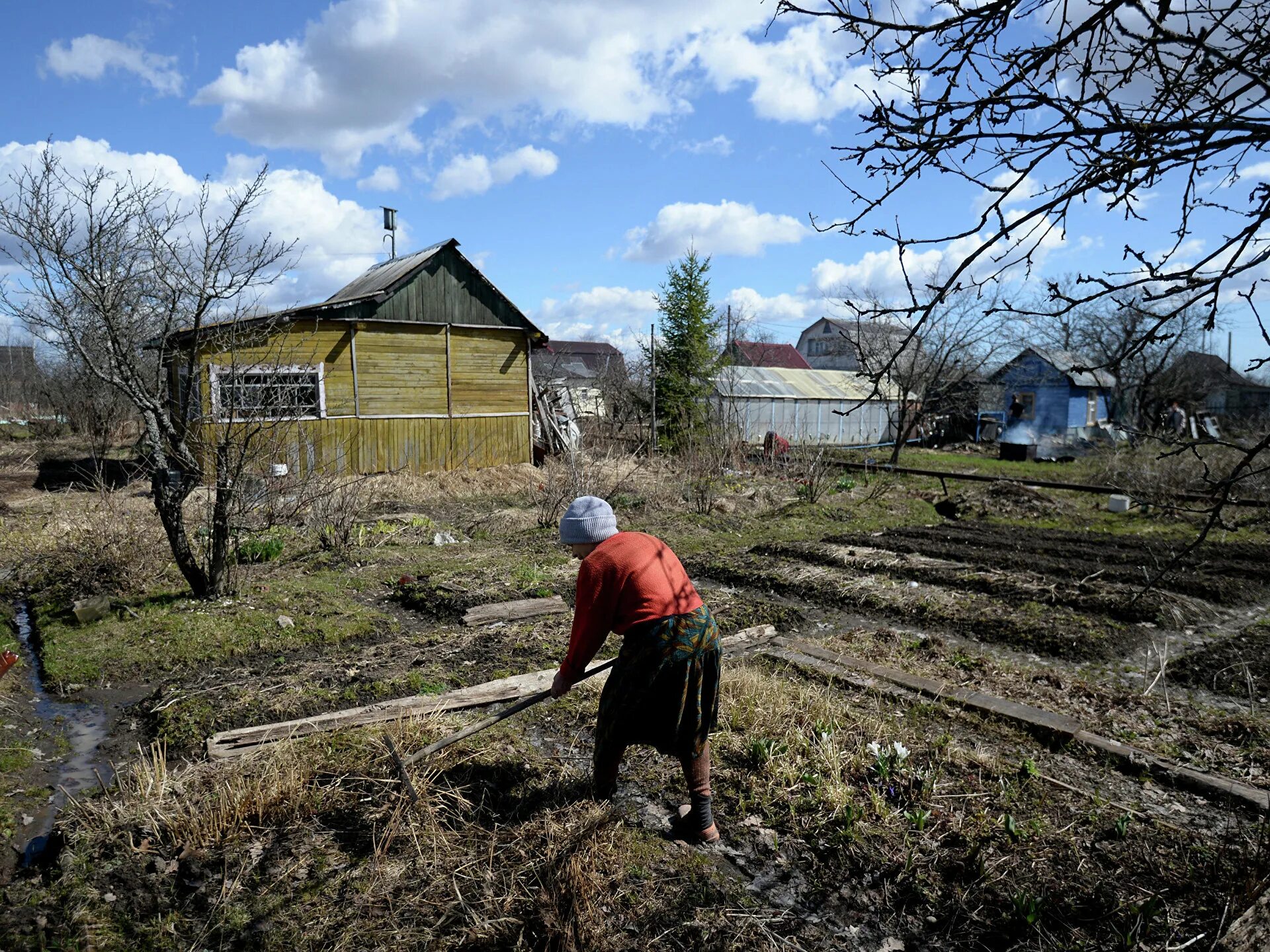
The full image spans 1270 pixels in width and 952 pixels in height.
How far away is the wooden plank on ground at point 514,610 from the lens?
7.16 meters

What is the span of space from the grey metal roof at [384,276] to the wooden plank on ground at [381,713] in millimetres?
11171

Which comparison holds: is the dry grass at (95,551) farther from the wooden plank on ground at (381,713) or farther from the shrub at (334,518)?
the wooden plank on ground at (381,713)

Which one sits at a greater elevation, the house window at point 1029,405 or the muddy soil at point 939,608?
the house window at point 1029,405

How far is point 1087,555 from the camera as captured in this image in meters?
9.91

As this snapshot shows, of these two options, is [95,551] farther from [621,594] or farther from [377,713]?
[621,594]

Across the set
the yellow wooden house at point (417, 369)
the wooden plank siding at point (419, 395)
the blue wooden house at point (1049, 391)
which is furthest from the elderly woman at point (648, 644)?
Result: the blue wooden house at point (1049, 391)

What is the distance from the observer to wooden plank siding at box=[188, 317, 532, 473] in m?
14.9

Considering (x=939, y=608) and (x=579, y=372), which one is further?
(x=579, y=372)

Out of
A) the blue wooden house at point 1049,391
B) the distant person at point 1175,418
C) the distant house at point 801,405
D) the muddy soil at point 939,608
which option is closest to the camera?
the muddy soil at point 939,608

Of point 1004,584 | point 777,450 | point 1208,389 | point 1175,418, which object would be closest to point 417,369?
point 777,450

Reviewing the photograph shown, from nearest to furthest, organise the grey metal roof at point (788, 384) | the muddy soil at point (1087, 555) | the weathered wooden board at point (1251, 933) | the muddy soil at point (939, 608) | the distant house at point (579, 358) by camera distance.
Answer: the weathered wooden board at point (1251, 933)
the muddy soil at point (939, 608)
the muddy soil at point (1087, 555)
the grey metal roof at point (788, 384)
the distant house at point (579, 358)

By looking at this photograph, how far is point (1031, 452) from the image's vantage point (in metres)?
25.4

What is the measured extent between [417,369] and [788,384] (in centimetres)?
1547

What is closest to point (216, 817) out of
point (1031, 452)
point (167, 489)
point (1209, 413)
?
point (167, 489)
